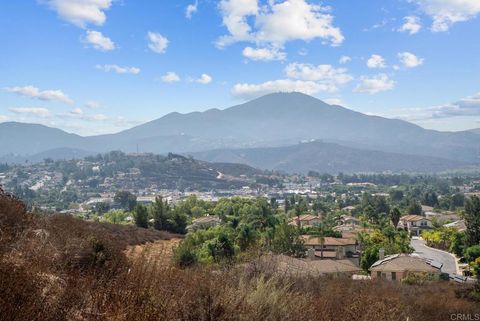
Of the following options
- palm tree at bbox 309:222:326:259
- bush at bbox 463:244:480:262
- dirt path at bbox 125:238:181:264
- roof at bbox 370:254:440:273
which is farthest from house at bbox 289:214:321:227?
dirt path at bbox 125:238:181:264

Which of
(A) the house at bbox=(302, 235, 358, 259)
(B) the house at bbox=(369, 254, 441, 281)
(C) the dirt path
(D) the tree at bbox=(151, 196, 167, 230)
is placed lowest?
(A) the house at bbox=(302, 235, 358, 259)

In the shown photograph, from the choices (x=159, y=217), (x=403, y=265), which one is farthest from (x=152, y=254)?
(x=159, y=217)

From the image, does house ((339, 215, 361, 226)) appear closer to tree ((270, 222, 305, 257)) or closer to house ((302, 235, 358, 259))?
house ((302, 235, 358, 259))

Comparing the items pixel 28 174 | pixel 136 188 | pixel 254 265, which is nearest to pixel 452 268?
pixel 254 265

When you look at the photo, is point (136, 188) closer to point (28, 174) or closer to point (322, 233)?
point (28, 174)

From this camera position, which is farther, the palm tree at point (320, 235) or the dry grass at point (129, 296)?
the palm tree at point (320, 235)

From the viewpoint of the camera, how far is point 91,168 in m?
190

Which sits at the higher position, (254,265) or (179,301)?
(179,301)

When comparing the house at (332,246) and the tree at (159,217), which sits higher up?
the tree at (159,217)

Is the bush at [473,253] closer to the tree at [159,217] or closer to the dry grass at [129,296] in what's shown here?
the tree at [159,217]

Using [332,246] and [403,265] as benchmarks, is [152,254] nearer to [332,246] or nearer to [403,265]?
[403,265]

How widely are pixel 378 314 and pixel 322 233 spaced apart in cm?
3519

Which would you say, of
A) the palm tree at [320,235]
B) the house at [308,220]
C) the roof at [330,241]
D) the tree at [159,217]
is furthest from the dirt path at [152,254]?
the house at [308,220]

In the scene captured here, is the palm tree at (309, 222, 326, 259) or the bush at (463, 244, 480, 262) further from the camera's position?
the palm tree at (309, 222, 326, 259)
